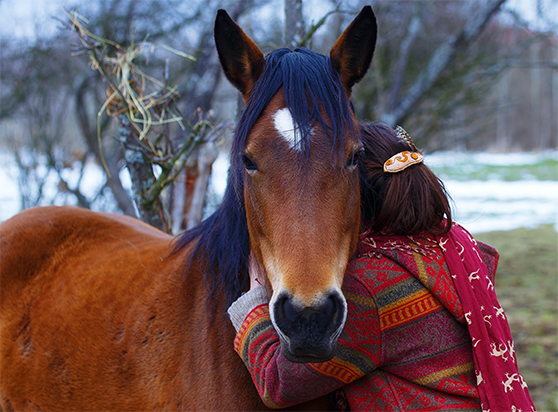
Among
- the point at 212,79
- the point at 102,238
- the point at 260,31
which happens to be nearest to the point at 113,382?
the point at 102,238

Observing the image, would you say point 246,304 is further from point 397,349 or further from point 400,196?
point 400,196

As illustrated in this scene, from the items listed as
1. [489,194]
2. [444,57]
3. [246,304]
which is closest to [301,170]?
[246,304]

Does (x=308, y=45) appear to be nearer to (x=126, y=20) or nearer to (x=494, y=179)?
(x=126, y=20)

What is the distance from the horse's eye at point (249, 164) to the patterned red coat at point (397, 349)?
507 millimetres

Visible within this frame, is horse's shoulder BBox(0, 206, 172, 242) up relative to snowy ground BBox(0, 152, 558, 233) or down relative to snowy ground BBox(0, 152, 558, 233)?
up

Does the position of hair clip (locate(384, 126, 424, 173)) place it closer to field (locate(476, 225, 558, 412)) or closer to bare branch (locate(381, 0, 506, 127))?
bare branch (locate(381, 0, 506, 127))

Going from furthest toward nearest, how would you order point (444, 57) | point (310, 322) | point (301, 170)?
point (444, 57) → point (301, 170) → point (310, 322)

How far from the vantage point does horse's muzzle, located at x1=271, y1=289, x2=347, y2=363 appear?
1.20 m

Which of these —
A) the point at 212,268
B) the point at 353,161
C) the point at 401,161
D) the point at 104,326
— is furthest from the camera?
the point at 104,326

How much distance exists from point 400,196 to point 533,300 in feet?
17.0

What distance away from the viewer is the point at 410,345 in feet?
4.71

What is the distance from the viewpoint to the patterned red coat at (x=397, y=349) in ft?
4.67

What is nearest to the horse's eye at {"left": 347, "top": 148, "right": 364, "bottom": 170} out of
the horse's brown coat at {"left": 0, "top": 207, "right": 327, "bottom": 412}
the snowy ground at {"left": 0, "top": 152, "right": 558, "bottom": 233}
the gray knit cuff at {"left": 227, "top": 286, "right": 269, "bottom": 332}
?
the gray knit cuff at {"left": 227, "top": 286, "right": 269, "bottom": 332}

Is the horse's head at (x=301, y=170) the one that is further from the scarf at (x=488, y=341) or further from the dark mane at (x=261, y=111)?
the scarf at (x=488, y=341)
